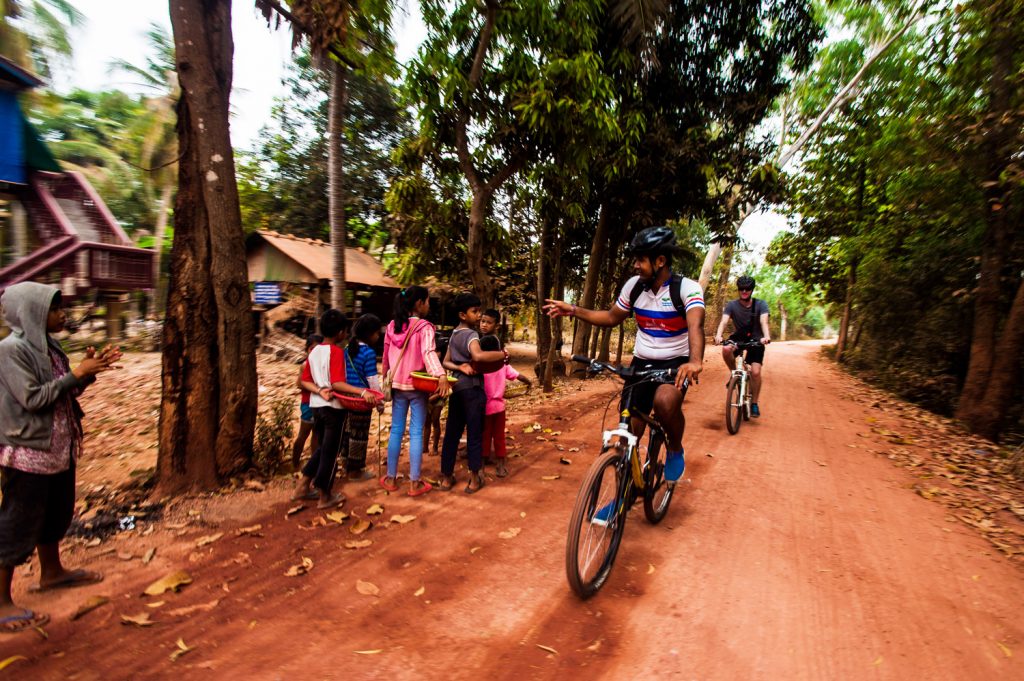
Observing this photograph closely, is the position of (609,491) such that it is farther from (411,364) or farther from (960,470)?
(960,470)

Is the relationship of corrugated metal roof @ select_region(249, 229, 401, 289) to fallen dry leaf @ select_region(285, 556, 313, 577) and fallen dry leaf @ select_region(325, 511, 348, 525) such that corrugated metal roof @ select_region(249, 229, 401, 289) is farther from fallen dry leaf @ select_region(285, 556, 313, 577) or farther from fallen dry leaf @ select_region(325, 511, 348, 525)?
fallen dry leaf @ select_region(285, 556, 313, 577)

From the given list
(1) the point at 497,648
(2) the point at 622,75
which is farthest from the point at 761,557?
(2) the point at 622,75

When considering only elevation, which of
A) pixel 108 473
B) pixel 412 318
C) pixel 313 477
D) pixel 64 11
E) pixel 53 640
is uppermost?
pixel 64 11

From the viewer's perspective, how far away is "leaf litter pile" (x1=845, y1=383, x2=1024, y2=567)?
4.42 metres

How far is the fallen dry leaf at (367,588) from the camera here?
3.12 m

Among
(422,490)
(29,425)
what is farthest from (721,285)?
(29,425)

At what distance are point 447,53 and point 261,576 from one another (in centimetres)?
762

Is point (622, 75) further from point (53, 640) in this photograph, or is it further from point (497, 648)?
point (53, 640)

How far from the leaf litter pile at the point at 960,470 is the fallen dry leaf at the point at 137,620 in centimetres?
582

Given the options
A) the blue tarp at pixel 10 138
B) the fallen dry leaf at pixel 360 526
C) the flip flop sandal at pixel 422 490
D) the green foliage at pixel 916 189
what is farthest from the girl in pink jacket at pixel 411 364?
the blue tarp at pixel 10 138

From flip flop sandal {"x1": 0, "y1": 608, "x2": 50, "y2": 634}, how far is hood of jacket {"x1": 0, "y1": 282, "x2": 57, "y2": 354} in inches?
56.5

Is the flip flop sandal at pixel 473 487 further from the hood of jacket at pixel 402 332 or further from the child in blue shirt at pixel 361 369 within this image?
the hood of jacket at pixel 402 332

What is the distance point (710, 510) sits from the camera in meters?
4.39

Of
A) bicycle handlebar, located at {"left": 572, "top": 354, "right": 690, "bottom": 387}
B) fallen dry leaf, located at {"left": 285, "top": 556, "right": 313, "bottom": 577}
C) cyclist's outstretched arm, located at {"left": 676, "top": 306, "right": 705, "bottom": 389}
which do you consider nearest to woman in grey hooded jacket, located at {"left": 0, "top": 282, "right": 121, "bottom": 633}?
fallen dry leaf, located at {"left": 285, "top": 556, "right": 313, "bottom": 577}
